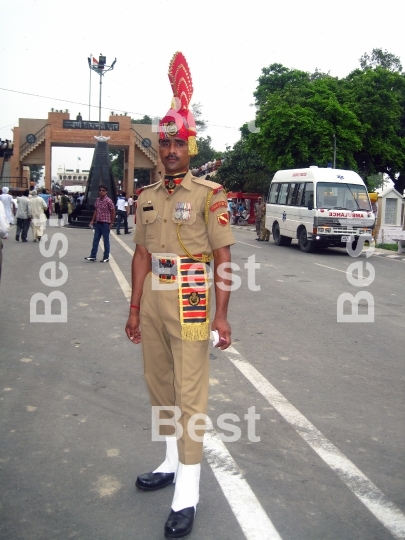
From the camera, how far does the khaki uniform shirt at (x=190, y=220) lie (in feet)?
10.8

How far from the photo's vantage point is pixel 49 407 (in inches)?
190

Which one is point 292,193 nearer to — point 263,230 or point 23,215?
point 263,230

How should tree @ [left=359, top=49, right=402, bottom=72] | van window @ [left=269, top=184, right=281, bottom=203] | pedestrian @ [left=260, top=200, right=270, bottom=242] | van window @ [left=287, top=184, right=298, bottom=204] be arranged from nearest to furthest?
1. van window @ [left=287, top=184, right=298, bottom=204]
2. van window @ [left=269, top=184, right=281, bottom=203]
3. pedestrian @ [left=260, top=200, right=270, bottom=242]
4. tree @ [left=359, top=49, right=402, bottom=72]

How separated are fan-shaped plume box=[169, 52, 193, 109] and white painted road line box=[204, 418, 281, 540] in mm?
2127

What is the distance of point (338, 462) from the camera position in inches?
155

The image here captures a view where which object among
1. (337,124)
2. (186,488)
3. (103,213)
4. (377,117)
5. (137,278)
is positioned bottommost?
(186,488)

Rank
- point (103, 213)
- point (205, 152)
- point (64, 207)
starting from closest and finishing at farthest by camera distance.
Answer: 1. point (103, 213)
2. point (64, 207)
3. point (205, 152)

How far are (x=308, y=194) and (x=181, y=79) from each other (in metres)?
16.1

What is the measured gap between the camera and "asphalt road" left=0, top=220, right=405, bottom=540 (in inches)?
127

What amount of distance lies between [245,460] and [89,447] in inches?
39.2

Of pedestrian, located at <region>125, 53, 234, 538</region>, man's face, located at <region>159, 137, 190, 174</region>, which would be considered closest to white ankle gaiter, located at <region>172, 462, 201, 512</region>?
pedestrian, located at <region>125, 53, 234, 538</region>

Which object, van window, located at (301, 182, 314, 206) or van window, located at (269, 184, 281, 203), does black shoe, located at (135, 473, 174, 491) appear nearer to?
van window, located at (301, 182, 314, 206)

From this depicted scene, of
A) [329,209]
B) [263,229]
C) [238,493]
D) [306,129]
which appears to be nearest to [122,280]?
[238,493]

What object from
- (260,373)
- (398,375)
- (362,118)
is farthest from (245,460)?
(362,118)
